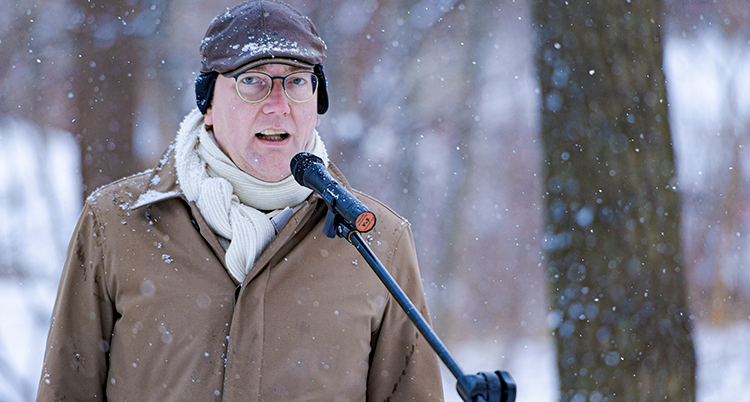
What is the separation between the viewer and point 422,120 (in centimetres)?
786

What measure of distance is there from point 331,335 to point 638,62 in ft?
6.30

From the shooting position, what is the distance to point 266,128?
1.92 metres

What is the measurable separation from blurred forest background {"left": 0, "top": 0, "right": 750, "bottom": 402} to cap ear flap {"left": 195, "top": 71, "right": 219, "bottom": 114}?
1.71m

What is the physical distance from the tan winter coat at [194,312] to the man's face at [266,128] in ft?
0.57

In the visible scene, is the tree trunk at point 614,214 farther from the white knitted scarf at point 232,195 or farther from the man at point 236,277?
the white knitted scarf at point 232,195

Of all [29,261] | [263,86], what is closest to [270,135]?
[263,86]

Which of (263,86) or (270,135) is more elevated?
(263,86)

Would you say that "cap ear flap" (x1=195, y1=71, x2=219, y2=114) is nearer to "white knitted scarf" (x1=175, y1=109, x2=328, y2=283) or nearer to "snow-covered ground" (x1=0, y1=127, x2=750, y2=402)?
"white knitted scarf" (x1=175, y1=109, x2=328, y2=283)

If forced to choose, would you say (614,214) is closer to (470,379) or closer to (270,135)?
(270,135)

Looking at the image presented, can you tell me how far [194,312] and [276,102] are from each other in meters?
0.66

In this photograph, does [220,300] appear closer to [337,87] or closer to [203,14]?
[203,14]

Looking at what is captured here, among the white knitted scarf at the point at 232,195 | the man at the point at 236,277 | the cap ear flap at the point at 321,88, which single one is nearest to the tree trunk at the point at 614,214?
the man at the point at 236,277

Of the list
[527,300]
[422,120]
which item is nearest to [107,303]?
[422,120]

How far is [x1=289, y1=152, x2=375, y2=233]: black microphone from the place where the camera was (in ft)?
4.23
